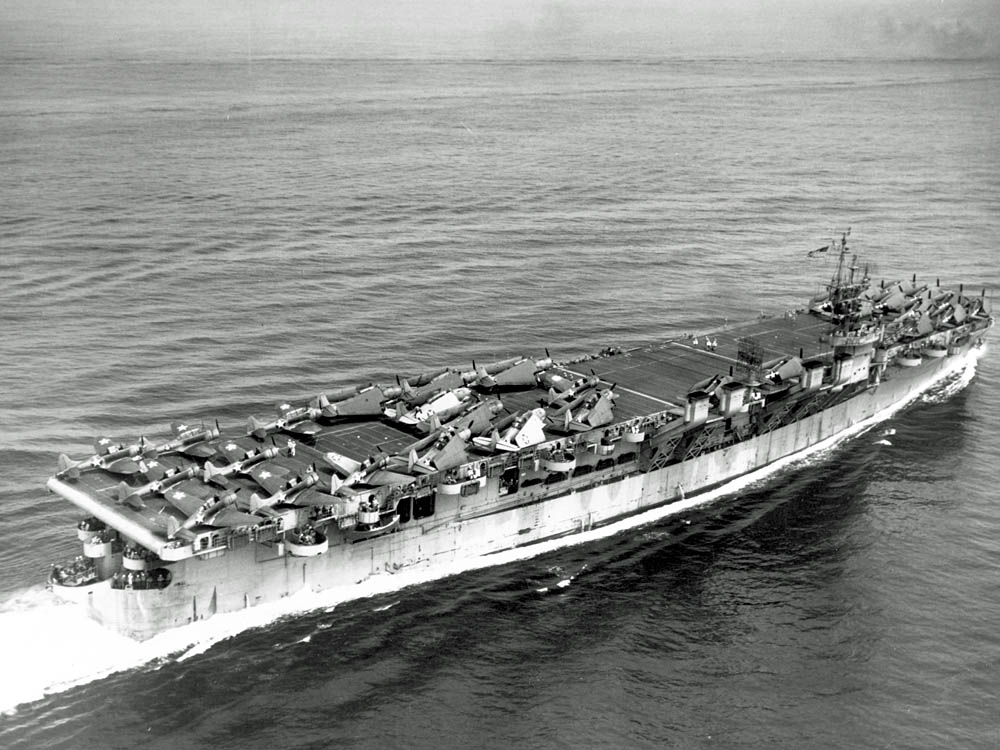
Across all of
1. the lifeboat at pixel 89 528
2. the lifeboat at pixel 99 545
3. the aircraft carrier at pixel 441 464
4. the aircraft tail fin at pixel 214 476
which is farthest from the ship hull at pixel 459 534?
the aircraft tail fin at pixel 214 476

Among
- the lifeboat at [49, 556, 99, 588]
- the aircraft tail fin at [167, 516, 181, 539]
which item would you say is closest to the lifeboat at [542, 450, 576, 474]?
the aircraft tail fin at [167, 516, 181, 539]

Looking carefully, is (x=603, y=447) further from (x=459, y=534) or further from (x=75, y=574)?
(x=75, y=574)

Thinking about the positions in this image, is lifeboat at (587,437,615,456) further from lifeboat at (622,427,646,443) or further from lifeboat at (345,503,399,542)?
lifeboat at (345,503,399,542)

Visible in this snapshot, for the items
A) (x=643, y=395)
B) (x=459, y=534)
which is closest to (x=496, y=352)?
(x=643, y=395)

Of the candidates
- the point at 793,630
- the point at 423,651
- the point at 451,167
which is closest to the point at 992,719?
the point at 793,630

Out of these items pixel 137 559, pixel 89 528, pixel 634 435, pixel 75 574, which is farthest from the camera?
pixel 634 435

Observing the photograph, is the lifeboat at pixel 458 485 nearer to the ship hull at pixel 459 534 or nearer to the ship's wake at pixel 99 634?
the ship hull at pixel 459 534

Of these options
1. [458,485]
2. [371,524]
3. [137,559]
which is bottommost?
[137,559]
